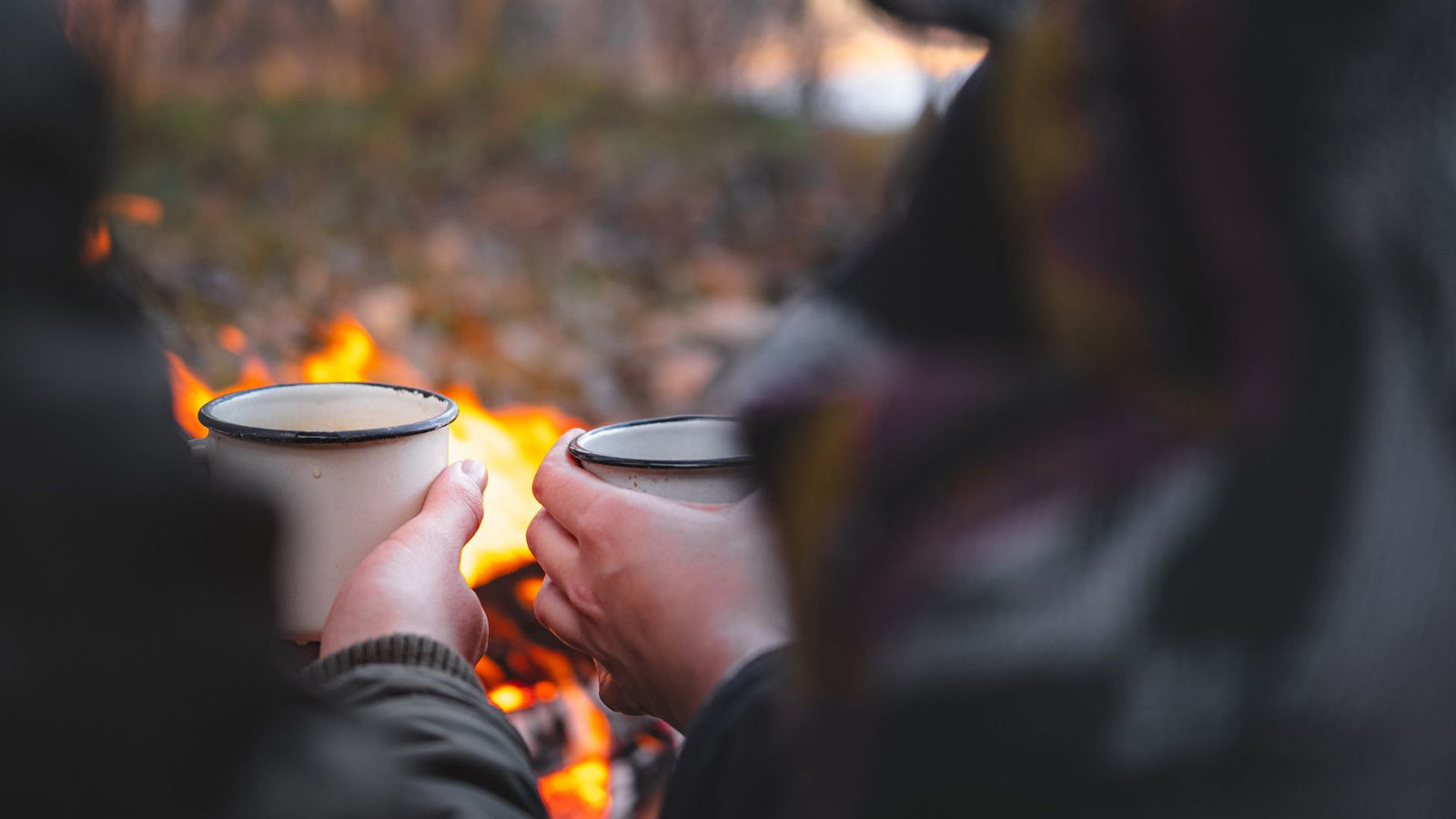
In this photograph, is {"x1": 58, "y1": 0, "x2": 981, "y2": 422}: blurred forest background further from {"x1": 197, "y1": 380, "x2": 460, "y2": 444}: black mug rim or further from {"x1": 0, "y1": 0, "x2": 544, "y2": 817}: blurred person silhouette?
{"x1": 0, "y1": 0, "x2": 544, "y2": 817}: blurred person silhouette

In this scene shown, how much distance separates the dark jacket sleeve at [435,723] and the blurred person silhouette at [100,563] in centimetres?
9

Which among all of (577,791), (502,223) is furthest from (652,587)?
(502,223)

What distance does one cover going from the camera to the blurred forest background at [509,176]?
9.93ft

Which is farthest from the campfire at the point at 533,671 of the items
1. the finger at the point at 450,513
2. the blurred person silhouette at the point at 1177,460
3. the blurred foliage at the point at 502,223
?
the blurred foliage at the point at 502,223

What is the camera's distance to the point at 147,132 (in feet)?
12.9

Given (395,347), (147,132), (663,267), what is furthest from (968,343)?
(147,132)

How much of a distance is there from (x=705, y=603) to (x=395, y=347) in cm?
226

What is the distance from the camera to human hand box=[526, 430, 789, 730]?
2.40 ft

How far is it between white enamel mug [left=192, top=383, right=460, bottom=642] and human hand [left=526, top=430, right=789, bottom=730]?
0.32ft

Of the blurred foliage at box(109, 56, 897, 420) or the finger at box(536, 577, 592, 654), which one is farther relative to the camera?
the blurred foliage at box(109, 56, 897, 420)

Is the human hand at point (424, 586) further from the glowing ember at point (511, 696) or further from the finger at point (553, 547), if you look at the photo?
the glowing ember at point (511, 696)

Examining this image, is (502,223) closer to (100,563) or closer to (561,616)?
(561,616)

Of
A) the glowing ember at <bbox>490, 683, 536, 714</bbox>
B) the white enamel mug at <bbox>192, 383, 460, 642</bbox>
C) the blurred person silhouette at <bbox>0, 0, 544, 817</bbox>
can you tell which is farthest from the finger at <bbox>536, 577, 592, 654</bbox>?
the glowing ember at <bbox>490, 683, 536, 714</bbox>

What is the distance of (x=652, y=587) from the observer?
778mm
